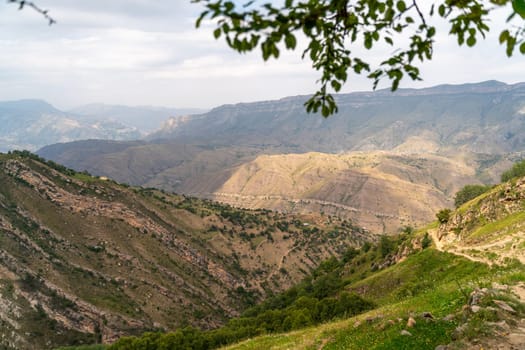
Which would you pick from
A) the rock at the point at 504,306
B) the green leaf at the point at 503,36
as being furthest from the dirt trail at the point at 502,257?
the green leaf at the point at 503,36

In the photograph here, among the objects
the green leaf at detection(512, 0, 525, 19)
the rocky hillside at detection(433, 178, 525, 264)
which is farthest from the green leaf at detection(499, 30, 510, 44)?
the rocky hillside at detection(433, 178, 525, 264)

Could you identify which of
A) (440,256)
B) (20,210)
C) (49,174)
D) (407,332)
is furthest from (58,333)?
(407,332)

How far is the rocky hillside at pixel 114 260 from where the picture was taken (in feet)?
209

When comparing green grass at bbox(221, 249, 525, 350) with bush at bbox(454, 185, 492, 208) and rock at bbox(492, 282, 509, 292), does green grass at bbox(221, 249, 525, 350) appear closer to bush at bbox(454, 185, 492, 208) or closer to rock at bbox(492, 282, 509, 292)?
rock at bbox(492, 282, 509, 292)

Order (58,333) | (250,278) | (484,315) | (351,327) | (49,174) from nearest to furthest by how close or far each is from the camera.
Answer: (484,315) → (351,327) → (58,333) → (49,174) → (250,278)

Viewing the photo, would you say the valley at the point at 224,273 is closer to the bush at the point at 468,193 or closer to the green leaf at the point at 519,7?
the green leaf at the point at 519,7

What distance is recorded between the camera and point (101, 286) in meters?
72.9

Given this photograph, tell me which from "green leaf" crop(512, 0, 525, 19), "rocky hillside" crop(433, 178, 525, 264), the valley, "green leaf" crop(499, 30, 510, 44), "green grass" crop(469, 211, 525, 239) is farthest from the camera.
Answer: "green grass" crop(469, 211, 525, 239)

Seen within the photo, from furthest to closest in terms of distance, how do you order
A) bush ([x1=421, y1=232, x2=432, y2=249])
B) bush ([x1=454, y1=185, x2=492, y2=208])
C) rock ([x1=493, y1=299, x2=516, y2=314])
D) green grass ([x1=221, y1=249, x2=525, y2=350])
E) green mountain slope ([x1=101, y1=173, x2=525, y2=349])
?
bush ([x1=454, y1=185, x2=492, y2=208]) → bush ([x1=421, y1=232, x2=432, y2=249]) → green grass ([x1=221, y1=249, x2=525, y2=350]) → rock ([x1=493, y1=299, x2=516, y2=314]) → green mountain slope ([x1=101, y1=173, x2=525, y2=349])

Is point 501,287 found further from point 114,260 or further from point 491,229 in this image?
point 114,260

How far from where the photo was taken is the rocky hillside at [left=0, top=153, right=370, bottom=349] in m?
63.7

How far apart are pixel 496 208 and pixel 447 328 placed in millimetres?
32450

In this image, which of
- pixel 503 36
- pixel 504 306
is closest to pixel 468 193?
pixel 504 306

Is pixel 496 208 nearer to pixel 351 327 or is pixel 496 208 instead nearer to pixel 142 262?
pixel 351 327
